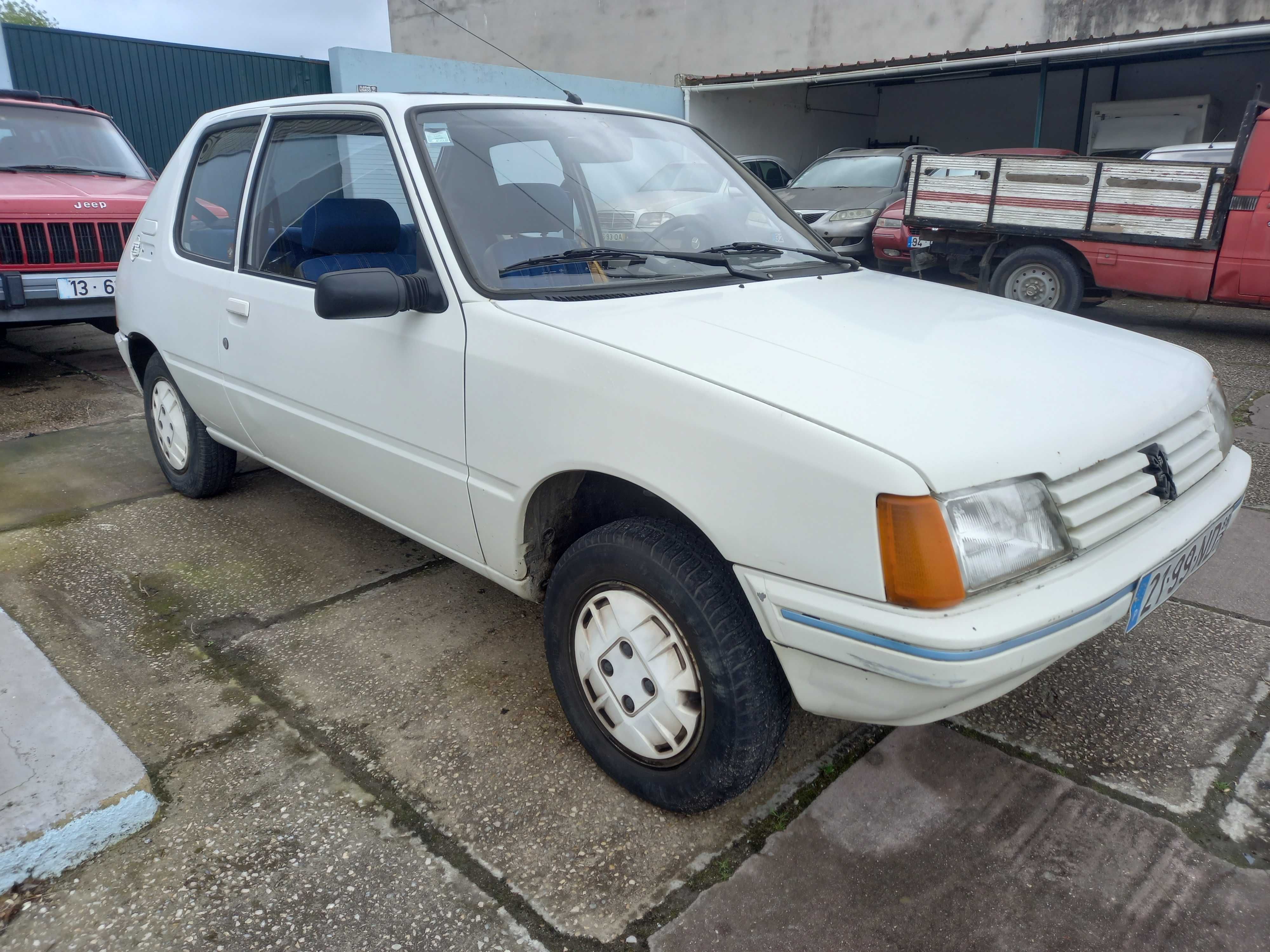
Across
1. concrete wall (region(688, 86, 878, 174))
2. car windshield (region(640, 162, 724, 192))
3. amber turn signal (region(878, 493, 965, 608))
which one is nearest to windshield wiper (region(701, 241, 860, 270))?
car windshield (region(640, 162, 724, 192))

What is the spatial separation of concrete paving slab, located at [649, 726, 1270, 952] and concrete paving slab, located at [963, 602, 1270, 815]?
15cm

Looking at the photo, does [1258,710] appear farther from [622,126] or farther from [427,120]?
[427,120]

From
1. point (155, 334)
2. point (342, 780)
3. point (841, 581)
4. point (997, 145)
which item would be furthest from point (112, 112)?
point (997, 145)

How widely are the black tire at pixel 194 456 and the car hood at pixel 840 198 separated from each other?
25.8ft

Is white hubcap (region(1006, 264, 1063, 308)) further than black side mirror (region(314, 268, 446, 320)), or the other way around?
white hubcap (region(1006, 264, 1063, 308))

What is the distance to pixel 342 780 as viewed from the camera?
7.54ft

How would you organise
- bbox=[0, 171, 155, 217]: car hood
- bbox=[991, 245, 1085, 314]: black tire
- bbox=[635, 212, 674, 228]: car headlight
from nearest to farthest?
bbox=[635, 212, 674, 228]: car headlight → bbox=[0, 171, 155, 217]: car hood → bbox=[991, 245, 1085, 314]: black tire

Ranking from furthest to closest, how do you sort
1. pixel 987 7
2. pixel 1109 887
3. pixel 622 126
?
pixel 987 7
pixel 622 126
pixel 1109 887

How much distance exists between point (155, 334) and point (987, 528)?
11.5 ft

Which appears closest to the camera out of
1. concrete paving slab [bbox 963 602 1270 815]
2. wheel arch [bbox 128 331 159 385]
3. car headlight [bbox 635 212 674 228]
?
concrete paving slab [bbox 963 602 1270 815]

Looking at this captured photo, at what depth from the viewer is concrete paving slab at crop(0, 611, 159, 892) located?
2045mm

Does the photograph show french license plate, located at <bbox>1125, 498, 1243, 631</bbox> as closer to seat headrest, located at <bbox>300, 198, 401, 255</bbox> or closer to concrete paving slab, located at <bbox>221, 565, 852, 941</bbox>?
concrete paving slab, located at <bbox>221, 565, 852, 941</bbox>

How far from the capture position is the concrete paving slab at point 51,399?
5.43 m

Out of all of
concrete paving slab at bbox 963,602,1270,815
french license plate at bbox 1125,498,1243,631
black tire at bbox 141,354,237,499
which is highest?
french license plate at bbox 1125,498,1243,631
